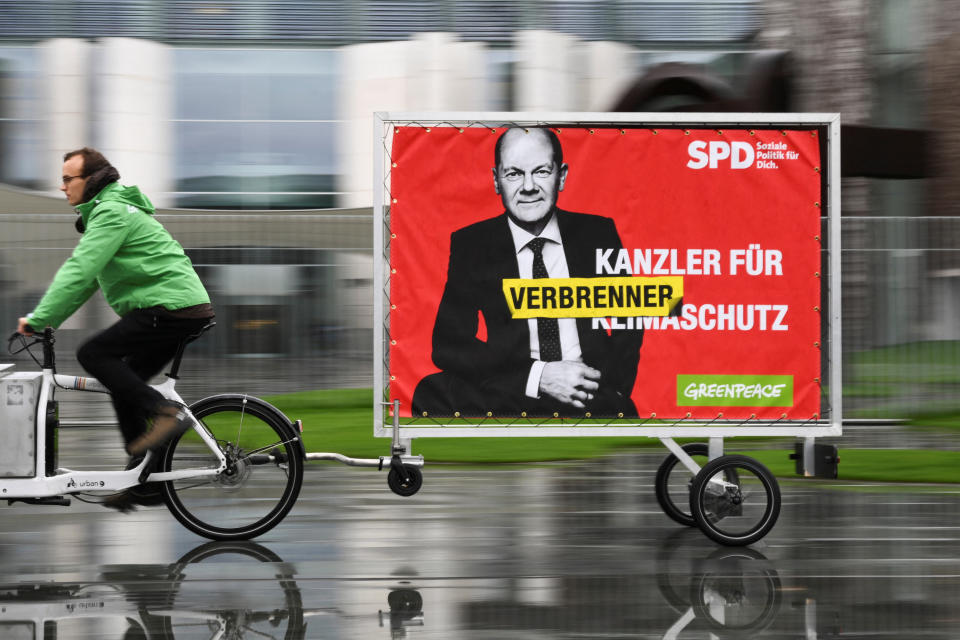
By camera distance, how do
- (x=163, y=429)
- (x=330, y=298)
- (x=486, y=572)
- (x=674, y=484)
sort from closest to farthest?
(x=486, y=572), (x=163, y=429), (x=674, y=484), (x=330, y=298)

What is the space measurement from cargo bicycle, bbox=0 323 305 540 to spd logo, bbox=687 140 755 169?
2.67 meters

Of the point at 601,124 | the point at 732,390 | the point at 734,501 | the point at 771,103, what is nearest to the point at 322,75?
the point at 771,103

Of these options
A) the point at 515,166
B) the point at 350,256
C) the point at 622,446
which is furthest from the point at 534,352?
the point at 350,256

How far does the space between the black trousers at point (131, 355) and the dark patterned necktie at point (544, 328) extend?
182 centimetres

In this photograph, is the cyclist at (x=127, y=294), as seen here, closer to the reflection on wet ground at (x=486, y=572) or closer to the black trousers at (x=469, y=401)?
the reflection on wet ground at (x=486, y=572)

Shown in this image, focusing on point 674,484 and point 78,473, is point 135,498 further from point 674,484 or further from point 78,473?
point 674,484

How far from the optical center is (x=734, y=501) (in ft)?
22.8

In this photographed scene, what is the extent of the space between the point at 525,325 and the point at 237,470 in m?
1.76

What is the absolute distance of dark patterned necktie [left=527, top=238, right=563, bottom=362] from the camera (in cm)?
689

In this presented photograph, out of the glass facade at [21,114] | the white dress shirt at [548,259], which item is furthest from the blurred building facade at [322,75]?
the white dress shirt at [548,259]

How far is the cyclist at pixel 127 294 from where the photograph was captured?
252 inches

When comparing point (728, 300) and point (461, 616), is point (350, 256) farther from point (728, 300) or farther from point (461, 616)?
point (461, 616)

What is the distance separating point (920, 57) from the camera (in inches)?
743

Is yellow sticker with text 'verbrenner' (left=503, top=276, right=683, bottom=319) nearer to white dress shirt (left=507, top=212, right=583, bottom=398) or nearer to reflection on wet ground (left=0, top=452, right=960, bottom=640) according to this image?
white dress shirt (left=507, top=212, right=583, bottom=398)
